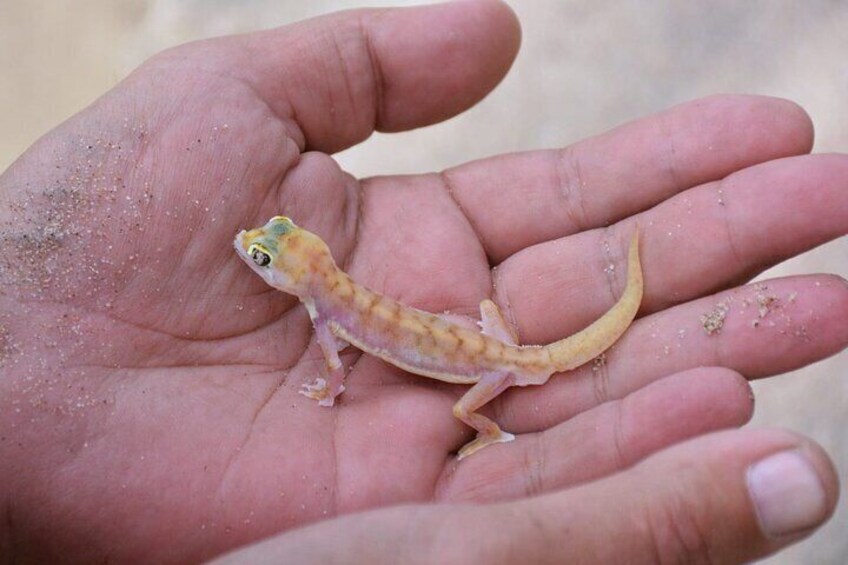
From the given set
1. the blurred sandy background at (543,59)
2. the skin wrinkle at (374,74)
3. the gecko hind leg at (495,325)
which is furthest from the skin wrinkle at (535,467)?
the blurred sandy background at (543,59)

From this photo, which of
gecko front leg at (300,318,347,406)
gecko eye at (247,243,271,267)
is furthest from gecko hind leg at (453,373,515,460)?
gecko eye at (247,243,271,267)

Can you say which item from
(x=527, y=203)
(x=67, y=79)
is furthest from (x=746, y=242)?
(x=67, y=79)

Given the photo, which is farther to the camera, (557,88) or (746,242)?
(557,88)

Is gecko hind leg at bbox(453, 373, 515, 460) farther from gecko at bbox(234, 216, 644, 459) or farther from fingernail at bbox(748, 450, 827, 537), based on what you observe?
fingernail at bbox(748, 450, 827, 537)

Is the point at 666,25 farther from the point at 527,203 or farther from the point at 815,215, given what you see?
the point at 815,215

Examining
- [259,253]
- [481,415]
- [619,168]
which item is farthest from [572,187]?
[259,253]

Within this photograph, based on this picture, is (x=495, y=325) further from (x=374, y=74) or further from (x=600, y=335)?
(x=374, y=74)
